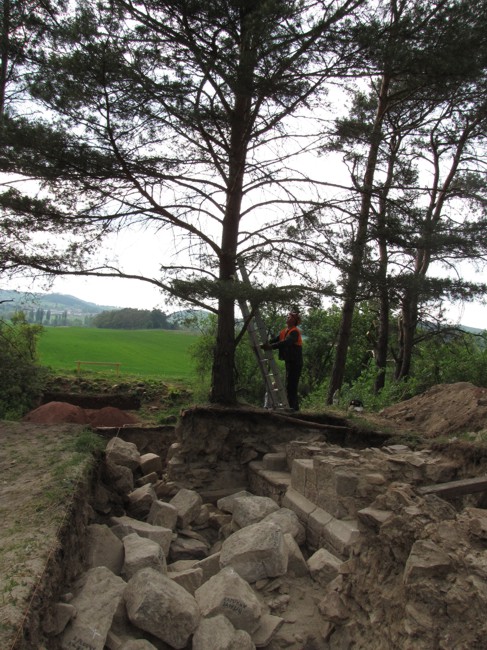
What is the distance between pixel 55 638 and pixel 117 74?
6684 mm

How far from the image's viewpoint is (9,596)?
331 cm

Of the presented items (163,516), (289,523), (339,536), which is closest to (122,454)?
(163,516)

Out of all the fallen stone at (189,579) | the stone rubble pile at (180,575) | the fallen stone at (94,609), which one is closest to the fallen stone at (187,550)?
the stone rubble pile at (180,575)

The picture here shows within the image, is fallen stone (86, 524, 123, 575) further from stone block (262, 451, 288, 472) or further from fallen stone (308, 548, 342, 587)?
stone block (262, 451, 288, 472)

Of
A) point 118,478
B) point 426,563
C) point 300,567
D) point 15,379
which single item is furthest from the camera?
point 15,379

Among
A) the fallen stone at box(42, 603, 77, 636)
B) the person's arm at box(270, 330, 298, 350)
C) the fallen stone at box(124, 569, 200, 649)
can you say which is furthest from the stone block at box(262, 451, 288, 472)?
the fallen stone at box(42, 603, 77, 636)

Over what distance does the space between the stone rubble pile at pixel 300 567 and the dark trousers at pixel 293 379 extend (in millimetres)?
1916

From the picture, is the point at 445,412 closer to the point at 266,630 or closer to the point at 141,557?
the point at 266,630

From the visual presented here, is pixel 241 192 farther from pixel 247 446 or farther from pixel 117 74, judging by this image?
pixel 247 446

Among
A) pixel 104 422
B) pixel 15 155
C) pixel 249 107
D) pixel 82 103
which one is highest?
pixel 249 107

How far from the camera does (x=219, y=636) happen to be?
400 centimetres

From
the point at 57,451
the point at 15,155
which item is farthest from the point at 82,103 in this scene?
the point at 57,451

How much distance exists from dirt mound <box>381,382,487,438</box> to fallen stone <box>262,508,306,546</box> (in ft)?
10.2

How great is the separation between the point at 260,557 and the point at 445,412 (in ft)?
16.3
